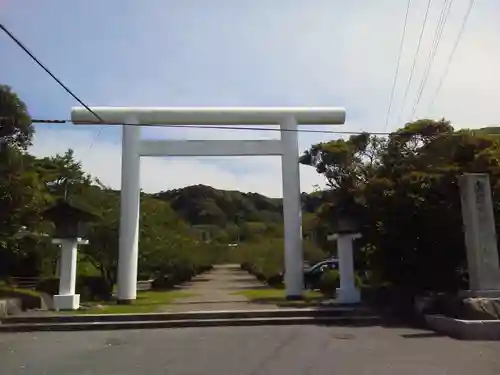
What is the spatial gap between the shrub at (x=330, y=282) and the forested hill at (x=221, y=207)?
2409 inches

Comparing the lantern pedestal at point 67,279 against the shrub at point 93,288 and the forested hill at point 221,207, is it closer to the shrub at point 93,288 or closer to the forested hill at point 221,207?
the shrub at point 93,288

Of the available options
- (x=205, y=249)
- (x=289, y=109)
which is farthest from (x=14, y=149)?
(x=205, y=249)

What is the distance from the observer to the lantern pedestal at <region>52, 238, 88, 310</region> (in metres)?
16.2

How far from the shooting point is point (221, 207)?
100 metres

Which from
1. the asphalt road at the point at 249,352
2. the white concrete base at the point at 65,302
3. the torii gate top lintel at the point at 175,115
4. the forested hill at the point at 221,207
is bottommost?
the asphalt road at the point at 249,352

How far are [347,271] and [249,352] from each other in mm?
7775

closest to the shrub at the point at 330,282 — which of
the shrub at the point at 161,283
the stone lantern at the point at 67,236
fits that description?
the stone lantern at the point at 67,236

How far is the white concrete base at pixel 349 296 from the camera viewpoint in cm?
1645

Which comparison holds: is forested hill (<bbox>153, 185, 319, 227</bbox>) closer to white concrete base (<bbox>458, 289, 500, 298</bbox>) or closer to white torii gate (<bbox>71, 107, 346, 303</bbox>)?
white torii gate (<bbox>71, 107, 346, 303</bbox>)

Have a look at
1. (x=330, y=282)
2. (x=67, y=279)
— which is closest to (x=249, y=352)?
(x=67, y=279)

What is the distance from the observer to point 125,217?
1900 centimetres

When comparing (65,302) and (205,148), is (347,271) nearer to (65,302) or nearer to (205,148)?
(205,148)

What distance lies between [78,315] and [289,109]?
32.0 ft

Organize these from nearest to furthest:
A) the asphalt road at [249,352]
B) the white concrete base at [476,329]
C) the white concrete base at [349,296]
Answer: the asphalt road at [249,352] → the white concrete base at [476,329] → the white concrete base at [349,296]
